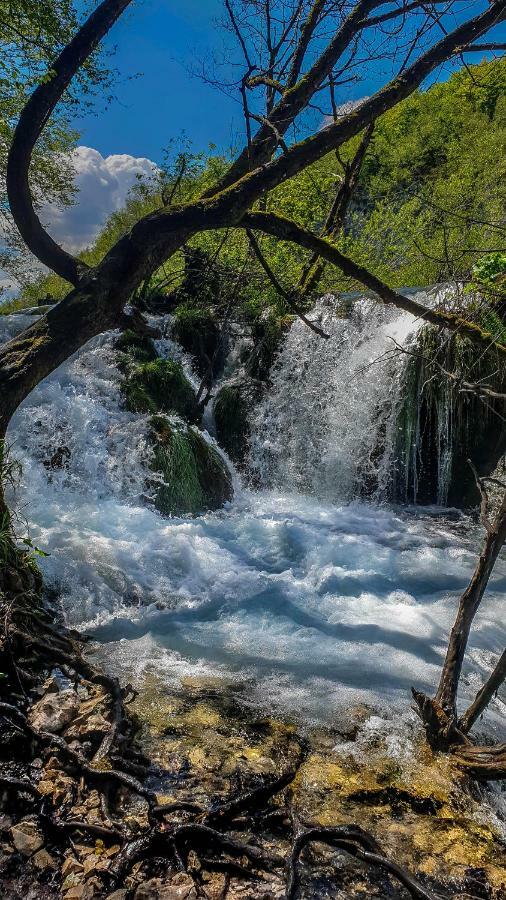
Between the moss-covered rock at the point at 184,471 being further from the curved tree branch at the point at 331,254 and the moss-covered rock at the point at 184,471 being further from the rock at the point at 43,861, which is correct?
the rock at the point at 43,861

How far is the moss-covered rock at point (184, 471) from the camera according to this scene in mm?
7758

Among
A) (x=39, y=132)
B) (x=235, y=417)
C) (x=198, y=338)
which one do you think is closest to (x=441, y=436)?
(x=235, y=417)

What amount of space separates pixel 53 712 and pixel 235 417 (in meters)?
8.53

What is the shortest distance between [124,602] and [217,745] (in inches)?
110

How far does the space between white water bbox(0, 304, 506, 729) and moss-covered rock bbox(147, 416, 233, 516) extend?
28 cm

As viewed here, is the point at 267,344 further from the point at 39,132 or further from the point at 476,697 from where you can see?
the point at 476,697

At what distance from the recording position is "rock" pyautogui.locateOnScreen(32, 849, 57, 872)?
1834 mm

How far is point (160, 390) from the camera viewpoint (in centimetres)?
980

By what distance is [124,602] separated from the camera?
5277mm

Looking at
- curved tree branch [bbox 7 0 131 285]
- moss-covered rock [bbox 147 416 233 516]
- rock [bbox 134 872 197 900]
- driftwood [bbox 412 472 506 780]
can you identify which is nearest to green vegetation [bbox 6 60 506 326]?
driftwood [bbox 412 472 506 780]

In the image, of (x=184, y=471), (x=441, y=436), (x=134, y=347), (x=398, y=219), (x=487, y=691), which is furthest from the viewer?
(x=398, y=219)

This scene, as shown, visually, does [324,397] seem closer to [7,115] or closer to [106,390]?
[106,390]

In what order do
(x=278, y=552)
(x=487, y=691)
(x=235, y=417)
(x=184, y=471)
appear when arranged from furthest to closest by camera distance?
(x=235, y=417), (x=184, y=471), (x=278, y=552), (x=487, y=691)

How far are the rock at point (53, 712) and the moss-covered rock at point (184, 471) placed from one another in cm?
481
